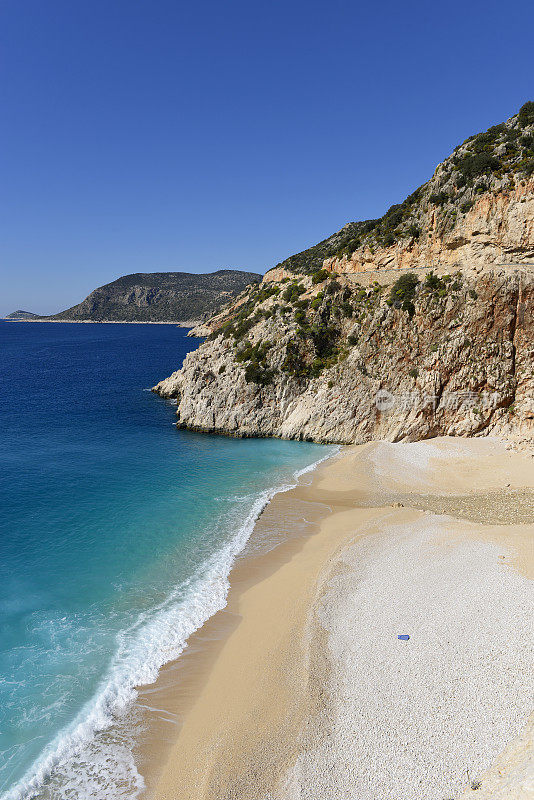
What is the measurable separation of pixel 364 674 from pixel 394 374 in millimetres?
25459

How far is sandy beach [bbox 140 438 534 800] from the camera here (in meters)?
8.01

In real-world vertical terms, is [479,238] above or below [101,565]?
above

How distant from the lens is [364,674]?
412 inches

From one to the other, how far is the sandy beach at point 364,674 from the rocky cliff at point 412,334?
45.9 feet

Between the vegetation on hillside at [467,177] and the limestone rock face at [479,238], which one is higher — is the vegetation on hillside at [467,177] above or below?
above

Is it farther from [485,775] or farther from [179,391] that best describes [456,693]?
[179,391]

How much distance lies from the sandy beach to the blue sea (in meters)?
1.15

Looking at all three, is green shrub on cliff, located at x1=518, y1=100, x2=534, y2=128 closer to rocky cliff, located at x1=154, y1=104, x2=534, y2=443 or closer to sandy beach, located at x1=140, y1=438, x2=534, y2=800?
rocky cliff, located at x1=154, y1=104, x2=534, y2=443

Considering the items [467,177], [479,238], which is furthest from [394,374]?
[467,177]

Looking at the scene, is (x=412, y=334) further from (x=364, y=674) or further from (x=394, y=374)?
(x=364, y=674)

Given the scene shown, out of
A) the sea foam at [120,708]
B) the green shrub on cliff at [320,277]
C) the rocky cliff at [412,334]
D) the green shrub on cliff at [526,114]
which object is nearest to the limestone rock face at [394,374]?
the rocky cliff at [412,334]

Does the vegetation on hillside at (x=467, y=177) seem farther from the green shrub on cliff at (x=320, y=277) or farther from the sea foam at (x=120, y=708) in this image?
the sea foam at (x=120, y=708)

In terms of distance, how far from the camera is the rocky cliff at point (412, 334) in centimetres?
3025

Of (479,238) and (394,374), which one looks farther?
(394,374)
